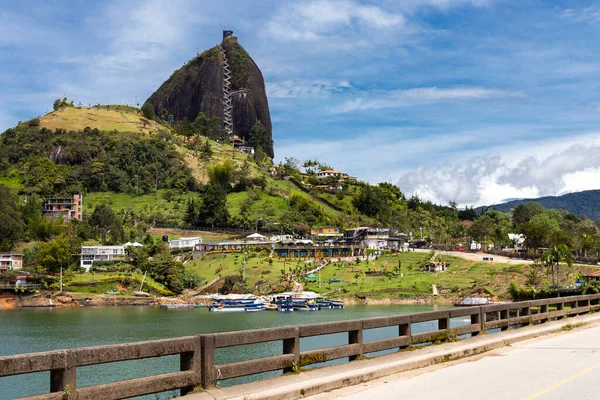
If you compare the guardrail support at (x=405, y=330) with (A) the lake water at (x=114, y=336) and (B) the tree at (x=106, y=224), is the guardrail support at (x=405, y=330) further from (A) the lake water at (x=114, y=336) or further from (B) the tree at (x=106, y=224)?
(B) the tree at (x=106, y=224)

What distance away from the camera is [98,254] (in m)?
162

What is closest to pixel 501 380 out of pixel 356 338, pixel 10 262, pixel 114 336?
pixel 356 338

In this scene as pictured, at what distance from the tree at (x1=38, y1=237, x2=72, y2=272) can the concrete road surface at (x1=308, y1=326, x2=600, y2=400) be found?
140851 mm

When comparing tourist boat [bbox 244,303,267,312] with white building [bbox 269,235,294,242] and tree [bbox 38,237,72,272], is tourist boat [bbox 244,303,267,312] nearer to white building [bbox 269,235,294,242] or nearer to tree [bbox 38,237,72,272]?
tree [bbox 38,237,72,272]

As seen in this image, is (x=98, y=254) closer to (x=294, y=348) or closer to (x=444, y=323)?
(x=444, y=323)

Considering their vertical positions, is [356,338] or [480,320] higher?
[356,338]

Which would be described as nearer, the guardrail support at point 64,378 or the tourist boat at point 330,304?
the guardrail support at point 64,378

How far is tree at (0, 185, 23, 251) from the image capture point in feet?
548

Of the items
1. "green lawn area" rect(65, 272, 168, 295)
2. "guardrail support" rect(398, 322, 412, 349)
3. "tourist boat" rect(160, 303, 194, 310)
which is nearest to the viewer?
"guardrail support" rect(398, 322, 412, 349)

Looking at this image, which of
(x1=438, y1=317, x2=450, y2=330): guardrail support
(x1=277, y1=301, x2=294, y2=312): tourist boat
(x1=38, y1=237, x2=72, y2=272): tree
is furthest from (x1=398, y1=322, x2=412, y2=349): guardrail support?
(x1=38, y1=237, x2=72, y2=272): tree

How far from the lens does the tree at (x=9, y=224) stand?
6575 inches

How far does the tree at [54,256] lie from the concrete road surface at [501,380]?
141 meters

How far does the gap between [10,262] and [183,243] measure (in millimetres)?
45354

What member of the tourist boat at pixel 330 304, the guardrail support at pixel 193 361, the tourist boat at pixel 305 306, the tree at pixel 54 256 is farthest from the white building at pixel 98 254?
the guardrail support at pixel 193 361
